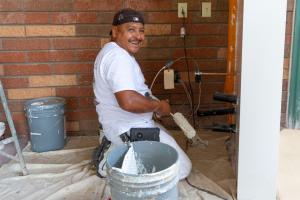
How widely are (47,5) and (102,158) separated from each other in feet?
4.49

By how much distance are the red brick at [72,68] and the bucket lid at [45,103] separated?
0.79 feet

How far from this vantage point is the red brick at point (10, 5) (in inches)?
109

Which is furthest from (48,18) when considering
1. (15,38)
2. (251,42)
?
(251,42)

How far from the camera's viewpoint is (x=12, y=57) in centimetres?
288

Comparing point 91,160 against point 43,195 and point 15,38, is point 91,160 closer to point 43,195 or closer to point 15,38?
point 43,195

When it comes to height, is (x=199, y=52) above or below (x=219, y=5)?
below

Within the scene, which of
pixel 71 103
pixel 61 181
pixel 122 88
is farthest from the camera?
pixel 71 103

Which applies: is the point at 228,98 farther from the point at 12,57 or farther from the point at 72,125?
the point at 12,57

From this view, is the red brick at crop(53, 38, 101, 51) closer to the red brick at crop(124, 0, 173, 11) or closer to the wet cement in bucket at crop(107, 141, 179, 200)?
the red brick at crop(124, 0, 173, 11)

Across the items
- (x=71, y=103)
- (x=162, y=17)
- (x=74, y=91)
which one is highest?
(x=162, y=17)

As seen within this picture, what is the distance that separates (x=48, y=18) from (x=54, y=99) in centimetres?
68

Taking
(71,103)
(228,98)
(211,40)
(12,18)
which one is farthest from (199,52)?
(12,18)

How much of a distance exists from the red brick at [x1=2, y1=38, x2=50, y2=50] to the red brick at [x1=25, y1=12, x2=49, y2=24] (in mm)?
148

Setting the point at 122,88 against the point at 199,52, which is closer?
the point at 122,88
